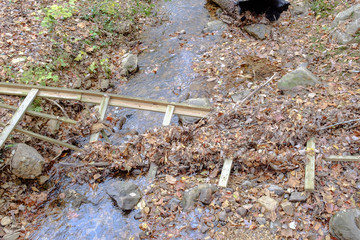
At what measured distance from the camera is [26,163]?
5.18 metres

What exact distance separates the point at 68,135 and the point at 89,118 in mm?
675

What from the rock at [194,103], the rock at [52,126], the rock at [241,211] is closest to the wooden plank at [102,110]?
the rock at [52,126]

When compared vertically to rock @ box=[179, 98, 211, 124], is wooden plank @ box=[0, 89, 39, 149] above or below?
above

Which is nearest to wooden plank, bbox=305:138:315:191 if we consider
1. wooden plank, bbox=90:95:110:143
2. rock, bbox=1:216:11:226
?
wooden plank, bbox=90:95:110:143

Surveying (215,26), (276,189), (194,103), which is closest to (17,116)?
(194,103)

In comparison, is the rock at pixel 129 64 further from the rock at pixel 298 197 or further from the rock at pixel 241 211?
the rock at pixel 298 197

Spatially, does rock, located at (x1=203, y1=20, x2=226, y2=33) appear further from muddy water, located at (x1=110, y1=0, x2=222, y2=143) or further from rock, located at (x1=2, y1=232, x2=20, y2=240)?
rock, located at (x1=2, y1=232, x2=20, y2=240)

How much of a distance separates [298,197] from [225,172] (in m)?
1.28

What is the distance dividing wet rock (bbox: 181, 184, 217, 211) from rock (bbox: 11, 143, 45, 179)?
3057mm

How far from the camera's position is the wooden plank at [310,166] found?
14.1 feet

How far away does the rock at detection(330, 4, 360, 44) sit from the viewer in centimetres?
689

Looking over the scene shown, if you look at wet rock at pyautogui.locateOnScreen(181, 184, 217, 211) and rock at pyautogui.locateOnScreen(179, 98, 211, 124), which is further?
rock at pyautogui.locateOnScreen(179, 98, 211, 124)

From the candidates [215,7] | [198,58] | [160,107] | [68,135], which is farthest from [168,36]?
[68,135]

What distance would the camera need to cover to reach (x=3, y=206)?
16.2ft
